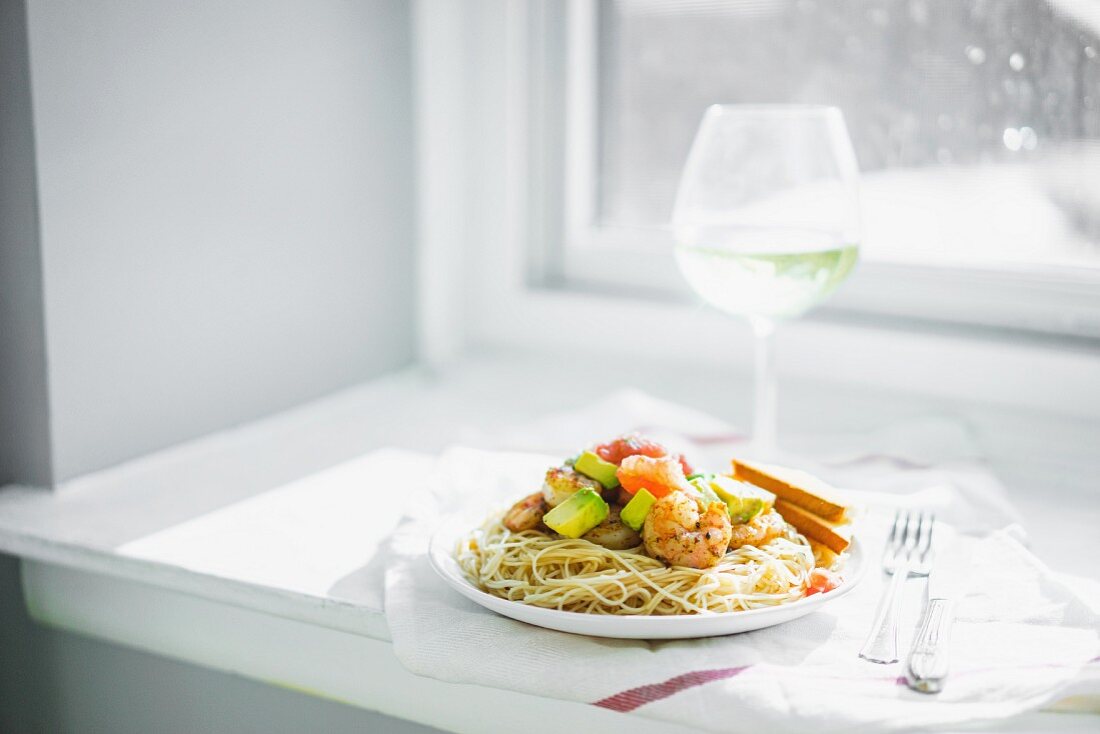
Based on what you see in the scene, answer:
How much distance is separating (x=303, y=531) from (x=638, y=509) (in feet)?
1.00

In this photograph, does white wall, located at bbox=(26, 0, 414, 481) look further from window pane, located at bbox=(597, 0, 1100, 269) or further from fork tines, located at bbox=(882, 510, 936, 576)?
fork tines, located at bbox=(882, 510, 936, 576)

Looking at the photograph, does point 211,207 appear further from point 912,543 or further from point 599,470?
point 912,543

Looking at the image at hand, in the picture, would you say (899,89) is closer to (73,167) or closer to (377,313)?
(377,313)

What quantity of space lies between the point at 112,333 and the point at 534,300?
584mm

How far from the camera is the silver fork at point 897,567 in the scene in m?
0.68

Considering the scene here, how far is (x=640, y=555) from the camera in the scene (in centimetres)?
73

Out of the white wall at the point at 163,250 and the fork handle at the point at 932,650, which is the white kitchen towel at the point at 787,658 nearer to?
the fork handle at the point at 932,650

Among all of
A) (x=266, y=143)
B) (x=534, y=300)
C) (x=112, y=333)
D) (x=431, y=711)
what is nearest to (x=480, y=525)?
(x=431, y=711)

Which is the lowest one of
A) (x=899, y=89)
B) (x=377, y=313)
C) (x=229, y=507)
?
(x=229, y=507)

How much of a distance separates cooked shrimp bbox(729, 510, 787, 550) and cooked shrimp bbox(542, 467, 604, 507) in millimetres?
95

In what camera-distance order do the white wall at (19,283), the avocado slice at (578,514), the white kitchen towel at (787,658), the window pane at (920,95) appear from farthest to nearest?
the window pane at (920,95) < the white wall at (19,283) < the avocado slice at (578,514) < the white kitchen towel at (787,658)

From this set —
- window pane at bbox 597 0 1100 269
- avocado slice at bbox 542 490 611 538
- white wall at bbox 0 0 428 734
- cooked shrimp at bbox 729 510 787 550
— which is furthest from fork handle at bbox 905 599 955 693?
window pane at bbox 597 0 1100 269

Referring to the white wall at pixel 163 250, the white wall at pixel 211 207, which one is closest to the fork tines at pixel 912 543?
the white wall at pixel 163 250

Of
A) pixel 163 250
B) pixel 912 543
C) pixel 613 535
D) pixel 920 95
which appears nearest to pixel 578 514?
pixel 613 535
